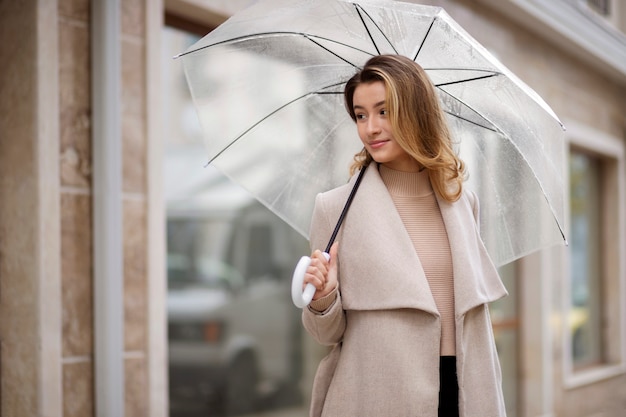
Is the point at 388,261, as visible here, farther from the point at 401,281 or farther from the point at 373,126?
the point at 373,126

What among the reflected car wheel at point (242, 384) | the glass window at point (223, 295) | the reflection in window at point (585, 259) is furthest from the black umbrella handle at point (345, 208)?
the reflection in window at point (585, 259)

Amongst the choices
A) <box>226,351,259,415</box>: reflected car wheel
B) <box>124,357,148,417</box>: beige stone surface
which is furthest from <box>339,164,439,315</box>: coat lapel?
<box>226,351,259,415</box>: reflected car wheel

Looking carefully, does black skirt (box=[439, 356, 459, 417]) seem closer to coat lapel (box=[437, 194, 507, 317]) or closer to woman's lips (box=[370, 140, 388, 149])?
coat lapel (box=[437, 194, 507, 317])

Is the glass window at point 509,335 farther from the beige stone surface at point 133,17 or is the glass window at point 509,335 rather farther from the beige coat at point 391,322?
the beige coat at point 391,322

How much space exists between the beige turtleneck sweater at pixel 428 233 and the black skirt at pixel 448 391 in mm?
46

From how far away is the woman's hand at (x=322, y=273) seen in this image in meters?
2.09

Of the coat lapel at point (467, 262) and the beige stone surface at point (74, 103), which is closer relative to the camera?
the coat lapel at point (467, 262)

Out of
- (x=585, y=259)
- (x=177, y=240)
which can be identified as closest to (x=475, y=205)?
(x=177, y=240)

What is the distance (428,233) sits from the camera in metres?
2.31

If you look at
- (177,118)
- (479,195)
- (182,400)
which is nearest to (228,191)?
(177,118)

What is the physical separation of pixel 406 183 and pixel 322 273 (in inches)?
16.3

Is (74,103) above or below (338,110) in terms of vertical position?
above

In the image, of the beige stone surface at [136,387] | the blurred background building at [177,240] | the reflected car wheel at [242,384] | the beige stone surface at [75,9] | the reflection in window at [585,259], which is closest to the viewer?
the blurred background building at [177,240]

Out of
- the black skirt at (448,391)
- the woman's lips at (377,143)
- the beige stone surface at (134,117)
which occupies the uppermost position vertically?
the beige stone surface at (134,117)
